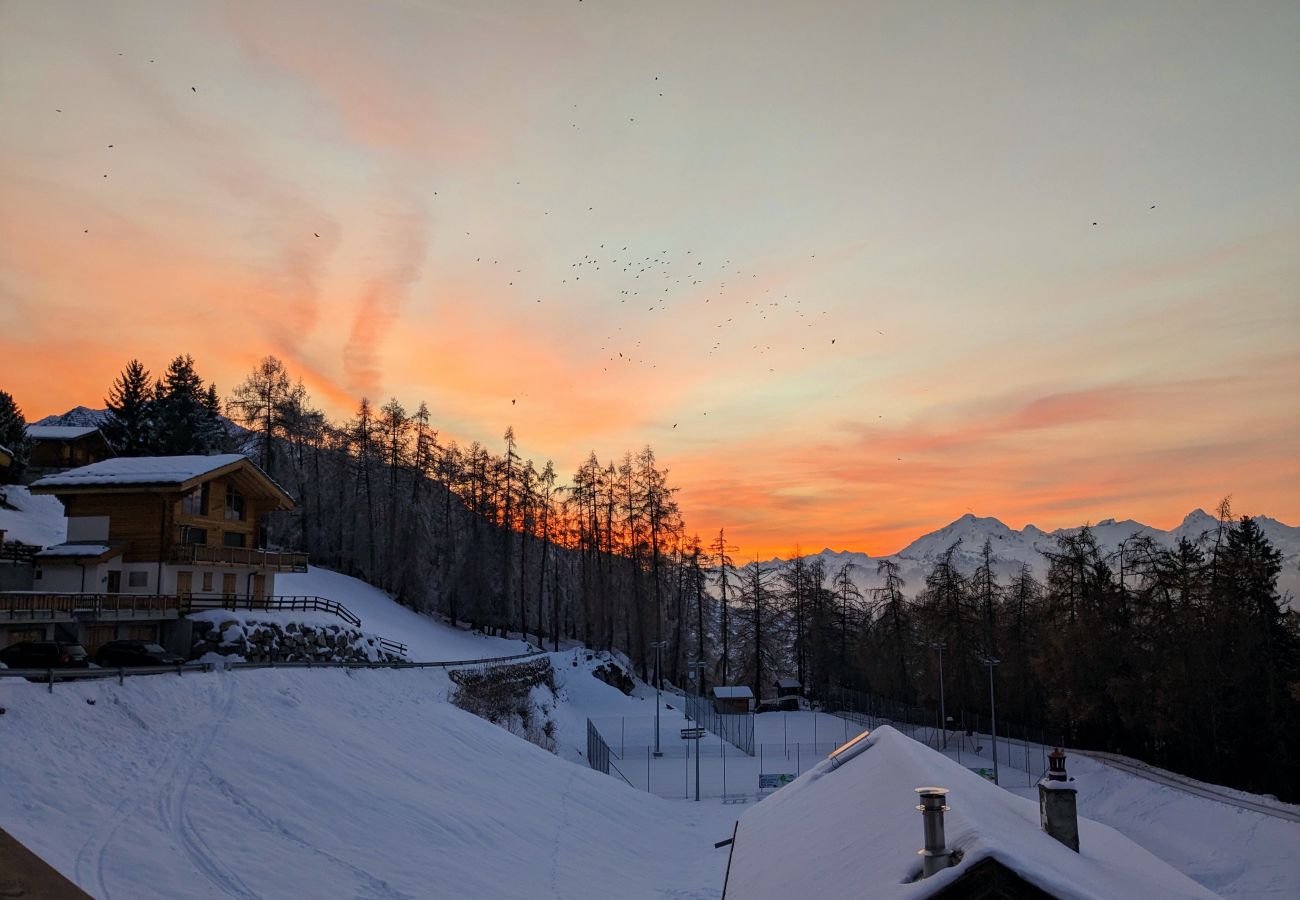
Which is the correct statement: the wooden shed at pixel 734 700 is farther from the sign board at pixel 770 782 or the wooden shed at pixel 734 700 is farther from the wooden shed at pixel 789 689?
the sign board at pixel 770 782

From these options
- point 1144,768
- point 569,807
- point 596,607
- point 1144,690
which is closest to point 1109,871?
point 569,807

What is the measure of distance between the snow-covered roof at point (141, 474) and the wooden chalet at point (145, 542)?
4cm

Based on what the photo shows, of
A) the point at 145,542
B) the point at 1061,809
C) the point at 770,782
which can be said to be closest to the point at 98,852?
the point at 1061,809

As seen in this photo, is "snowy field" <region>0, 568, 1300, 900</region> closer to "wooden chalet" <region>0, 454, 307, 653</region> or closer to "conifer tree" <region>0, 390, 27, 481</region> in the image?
"wooden chalet" <region>0, 454, 307, 653</region>

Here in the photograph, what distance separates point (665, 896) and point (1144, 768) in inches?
1198

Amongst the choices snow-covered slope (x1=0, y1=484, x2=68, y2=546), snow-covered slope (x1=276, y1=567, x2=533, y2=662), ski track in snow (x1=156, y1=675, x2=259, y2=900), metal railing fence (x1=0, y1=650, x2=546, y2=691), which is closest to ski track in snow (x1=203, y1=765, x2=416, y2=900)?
ski track in snow (x1=156, y1=675, x2=259, y2=900)

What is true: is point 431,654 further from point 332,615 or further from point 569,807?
point 569,807

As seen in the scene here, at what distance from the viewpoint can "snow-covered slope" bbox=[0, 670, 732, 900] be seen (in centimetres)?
1470

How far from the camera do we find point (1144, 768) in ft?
135

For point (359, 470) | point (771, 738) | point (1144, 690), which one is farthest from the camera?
point (359, 470)

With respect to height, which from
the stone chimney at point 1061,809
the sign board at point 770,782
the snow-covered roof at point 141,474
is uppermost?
the snow-covered roof at point 141,474

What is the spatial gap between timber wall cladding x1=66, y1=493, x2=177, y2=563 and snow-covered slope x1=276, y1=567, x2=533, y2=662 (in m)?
17.0

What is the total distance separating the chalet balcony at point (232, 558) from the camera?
120 feet

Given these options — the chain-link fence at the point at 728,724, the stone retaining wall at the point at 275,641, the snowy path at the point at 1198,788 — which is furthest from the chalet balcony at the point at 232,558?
the snowy path at the point at 1198,788
